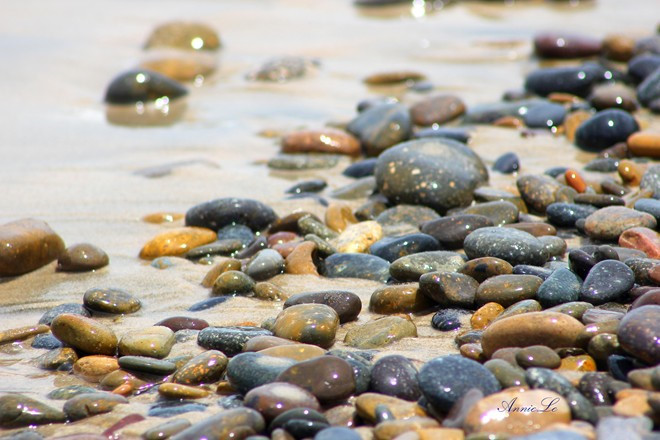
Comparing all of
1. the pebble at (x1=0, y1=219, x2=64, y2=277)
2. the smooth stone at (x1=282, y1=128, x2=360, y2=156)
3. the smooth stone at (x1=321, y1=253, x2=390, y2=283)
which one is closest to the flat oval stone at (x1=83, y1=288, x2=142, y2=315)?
the pebble at (x1=0, y1=219, x2=64, y2=277)

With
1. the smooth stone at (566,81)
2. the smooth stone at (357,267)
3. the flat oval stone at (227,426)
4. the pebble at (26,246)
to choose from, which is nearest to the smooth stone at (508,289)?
the smooth stone at (357,267)

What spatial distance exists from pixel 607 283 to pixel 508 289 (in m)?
0.36

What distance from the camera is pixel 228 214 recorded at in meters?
4.41

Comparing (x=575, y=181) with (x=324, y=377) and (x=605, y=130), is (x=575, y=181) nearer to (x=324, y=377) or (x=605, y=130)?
(x=605, y=130)

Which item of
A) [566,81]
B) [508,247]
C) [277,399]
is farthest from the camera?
[566,81]

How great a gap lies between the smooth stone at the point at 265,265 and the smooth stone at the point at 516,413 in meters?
1.67

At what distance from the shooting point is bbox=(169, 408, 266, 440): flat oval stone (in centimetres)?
228

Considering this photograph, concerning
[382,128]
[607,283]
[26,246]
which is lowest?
[607,283]

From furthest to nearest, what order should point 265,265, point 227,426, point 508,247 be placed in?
point 265,265
point 508,247
point 227,426

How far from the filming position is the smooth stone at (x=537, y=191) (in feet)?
14.4

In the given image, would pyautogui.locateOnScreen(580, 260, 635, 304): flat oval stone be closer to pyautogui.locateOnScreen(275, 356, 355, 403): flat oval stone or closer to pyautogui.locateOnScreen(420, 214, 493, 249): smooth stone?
pyautogui.locateOnScreen(420, 214, 493, 249): smooth stone

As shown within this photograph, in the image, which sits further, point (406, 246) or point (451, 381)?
point (406, 246)

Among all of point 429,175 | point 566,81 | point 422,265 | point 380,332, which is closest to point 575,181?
point 429,175

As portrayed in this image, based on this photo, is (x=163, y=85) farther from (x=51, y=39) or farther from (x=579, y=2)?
(x=579, y=2)
